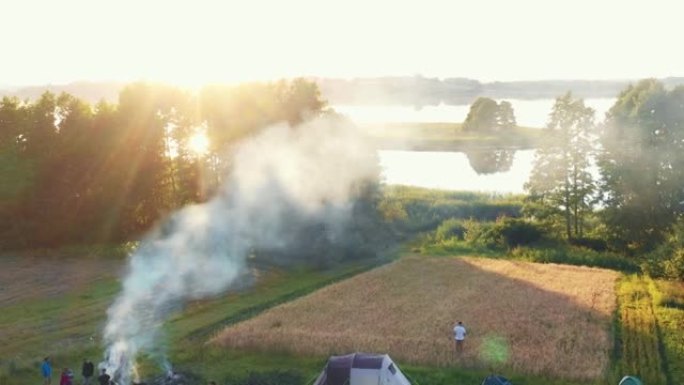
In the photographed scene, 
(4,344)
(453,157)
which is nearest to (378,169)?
(4,344)

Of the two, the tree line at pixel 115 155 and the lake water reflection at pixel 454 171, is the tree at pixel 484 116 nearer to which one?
the lake water reflection at pixel 454 171

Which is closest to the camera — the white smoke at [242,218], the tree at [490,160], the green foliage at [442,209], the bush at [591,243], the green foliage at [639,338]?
the green foliage at [639,338]

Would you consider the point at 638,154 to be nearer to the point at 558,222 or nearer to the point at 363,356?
the point at 558,222

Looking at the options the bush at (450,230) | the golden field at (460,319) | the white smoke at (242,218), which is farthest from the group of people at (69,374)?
the bush at (450,230)

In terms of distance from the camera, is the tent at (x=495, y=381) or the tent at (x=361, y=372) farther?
the tent at (x=495, y=381)

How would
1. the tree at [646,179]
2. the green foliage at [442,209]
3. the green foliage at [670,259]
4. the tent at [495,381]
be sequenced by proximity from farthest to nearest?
the green foliage at [442,209], the tree at [646,179], the green foliage at [670,259], the tent at [495,381]

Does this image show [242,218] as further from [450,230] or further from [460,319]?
Answer: [450,230]

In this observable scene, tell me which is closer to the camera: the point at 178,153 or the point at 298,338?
the point at 298,338
